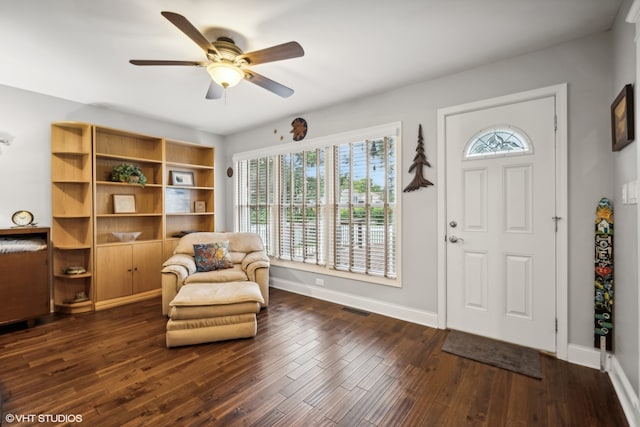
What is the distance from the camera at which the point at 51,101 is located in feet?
11.7

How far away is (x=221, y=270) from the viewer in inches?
144

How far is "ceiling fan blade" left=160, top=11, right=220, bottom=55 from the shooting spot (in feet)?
5.35

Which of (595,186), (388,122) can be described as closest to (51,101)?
(388,122)

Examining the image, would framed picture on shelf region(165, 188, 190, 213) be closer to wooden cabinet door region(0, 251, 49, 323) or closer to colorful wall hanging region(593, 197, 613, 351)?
wooden cabinet door region(0, 251, 49, 323)

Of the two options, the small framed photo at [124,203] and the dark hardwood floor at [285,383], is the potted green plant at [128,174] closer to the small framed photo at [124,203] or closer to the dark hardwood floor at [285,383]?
the small framed photo at [124,203]

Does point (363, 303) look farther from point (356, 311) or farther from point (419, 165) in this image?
point (419, 165)

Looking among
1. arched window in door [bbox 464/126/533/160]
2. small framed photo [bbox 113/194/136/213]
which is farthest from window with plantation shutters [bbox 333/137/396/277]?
small framed photo [bbox 113/194/136/213]

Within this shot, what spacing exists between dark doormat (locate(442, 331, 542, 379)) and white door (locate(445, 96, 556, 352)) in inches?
3.6

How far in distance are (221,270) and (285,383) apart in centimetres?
193

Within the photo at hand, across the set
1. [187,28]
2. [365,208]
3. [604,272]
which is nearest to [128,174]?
[187,28]

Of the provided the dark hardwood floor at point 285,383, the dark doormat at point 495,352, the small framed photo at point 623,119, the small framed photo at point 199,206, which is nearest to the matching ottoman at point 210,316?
the dark hardwood floor at point 285,383

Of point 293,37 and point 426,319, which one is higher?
point 293,37

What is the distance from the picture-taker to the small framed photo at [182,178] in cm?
463

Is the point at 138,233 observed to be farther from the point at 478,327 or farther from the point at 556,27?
the point at 556,27
